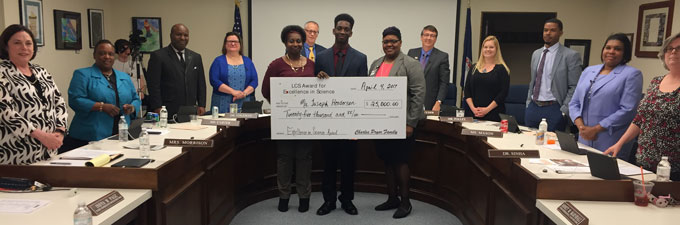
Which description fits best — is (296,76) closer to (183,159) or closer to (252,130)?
(252,130)

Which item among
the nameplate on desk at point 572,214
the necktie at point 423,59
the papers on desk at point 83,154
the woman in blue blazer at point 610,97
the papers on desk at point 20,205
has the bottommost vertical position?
the papers on desk at point 20,205

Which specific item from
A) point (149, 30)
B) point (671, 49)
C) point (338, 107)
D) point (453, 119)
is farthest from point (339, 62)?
point (149, 30)

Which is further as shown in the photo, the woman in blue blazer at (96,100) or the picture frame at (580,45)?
the picture frame at (580,45)

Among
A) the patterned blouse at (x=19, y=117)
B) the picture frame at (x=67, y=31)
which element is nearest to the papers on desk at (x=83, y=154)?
the patterned blouse at (x=19, y=117)

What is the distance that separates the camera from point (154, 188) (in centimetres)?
207

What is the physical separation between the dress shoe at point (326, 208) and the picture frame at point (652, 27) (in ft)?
14.4

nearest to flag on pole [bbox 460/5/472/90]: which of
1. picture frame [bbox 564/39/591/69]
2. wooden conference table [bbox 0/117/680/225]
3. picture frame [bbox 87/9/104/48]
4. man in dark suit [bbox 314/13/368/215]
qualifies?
picture frame [bbox 564/39/591/69]

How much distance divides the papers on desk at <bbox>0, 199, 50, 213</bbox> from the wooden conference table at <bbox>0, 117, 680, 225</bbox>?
21 centimetres

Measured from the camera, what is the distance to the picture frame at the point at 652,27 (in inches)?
212

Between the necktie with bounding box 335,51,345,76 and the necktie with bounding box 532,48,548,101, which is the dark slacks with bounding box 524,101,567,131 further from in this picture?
the necktie with bounding box 335,51,345,76

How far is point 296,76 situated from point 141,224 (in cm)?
167

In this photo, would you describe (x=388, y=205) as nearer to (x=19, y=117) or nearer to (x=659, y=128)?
(x=659, y=128)

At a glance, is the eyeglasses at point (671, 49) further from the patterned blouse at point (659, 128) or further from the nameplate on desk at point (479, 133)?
the nameplate on desk at point (479, 133)

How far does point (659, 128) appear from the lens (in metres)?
2.39
